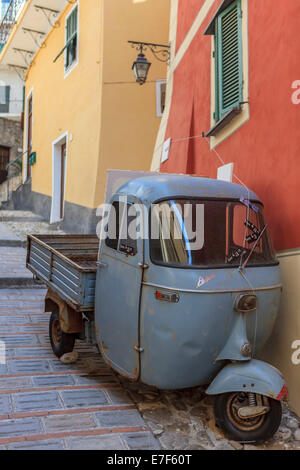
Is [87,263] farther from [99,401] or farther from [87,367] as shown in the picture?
[99,401]

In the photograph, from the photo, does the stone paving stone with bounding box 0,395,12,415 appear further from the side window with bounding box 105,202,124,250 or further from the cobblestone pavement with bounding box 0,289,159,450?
the side window with bounding box 105,202,124,250

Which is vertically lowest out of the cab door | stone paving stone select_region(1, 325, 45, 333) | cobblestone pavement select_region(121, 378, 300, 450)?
cobblestone pavement select_region(121, 378, 300, 450)

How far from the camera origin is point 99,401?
173 inches

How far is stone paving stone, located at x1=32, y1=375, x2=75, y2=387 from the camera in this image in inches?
186

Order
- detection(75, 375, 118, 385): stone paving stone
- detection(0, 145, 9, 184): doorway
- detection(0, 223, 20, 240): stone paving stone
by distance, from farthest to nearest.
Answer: detection(0, 145, 9, 184): doorway
detection(0, 223, 20, 240): stone paving stone
detection(75, 375, 118, 385): stone paving stone

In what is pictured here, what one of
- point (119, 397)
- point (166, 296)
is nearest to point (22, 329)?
point (119, 397)

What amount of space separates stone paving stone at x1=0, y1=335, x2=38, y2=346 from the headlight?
3.13 m

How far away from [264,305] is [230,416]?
36.4 inches

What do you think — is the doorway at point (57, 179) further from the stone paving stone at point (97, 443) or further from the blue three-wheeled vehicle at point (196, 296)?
the stone paving stone at point (97, 443)

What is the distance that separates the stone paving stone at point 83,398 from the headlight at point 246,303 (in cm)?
156

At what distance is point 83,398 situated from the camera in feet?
14.5

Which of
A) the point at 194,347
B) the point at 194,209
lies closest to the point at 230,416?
the point at 194,347

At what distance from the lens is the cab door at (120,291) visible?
4.05 m

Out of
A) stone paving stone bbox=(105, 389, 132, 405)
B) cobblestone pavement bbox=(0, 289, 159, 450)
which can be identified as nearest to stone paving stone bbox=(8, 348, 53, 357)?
cobblestone pavement bbox=(0, 289, 159, 450)
